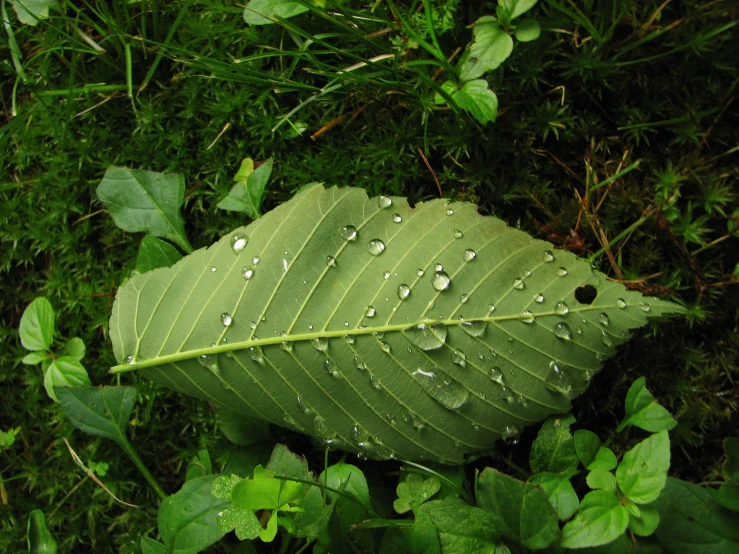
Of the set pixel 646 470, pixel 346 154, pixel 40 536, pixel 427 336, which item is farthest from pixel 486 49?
pixel 40 536

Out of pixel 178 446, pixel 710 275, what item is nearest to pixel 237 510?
pixel 178 446

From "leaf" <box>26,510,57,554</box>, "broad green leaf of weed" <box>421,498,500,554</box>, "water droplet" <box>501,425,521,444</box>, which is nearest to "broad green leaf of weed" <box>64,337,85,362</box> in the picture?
"leaf" <box>26,510,57,554</box>

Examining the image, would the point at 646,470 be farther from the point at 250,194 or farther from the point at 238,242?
the point at 250,194

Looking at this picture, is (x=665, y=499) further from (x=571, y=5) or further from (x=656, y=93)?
(x=571, y=5)

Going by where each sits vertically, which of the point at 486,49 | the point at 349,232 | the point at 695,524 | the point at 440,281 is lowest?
the point at 695,524

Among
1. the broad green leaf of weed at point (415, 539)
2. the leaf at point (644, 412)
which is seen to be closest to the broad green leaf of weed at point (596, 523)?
the leaf at point (644, 412)

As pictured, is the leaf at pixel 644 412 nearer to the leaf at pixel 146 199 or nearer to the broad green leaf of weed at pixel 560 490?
the broad green leaf of weed at pixel 560 490

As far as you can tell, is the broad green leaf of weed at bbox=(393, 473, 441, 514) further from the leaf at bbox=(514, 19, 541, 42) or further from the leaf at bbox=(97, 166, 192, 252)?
the leaf at bbox=(514, 19, 541, 42)
